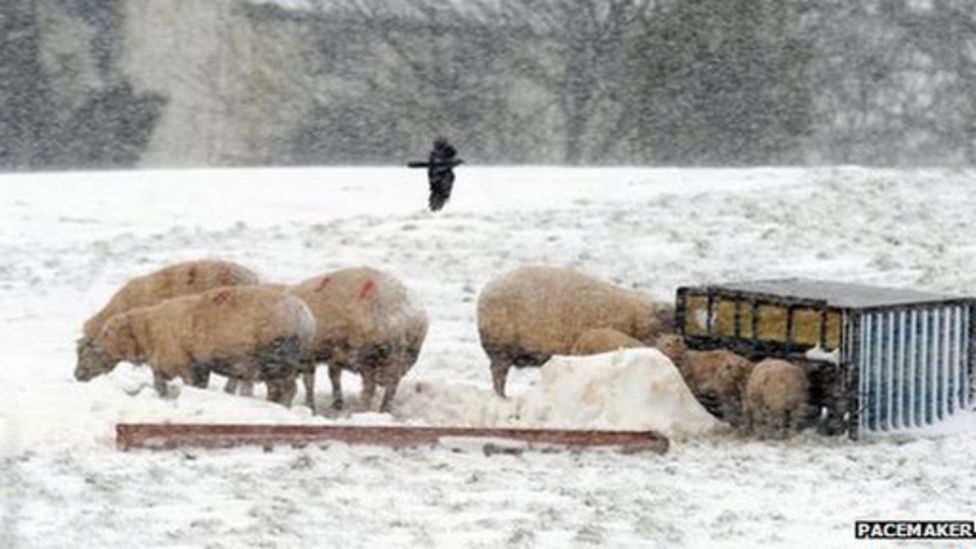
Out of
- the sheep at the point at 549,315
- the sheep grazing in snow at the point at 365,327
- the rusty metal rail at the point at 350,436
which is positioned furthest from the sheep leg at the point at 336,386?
the rusty metal rail at the point at 350,436

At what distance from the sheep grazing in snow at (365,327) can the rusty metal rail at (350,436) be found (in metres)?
2.40

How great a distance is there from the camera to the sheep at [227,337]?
1614 centimetres

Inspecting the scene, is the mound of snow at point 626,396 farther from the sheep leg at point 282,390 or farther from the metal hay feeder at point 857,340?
the sheep leg at point 282,390

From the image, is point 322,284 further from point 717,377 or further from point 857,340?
point 857,340

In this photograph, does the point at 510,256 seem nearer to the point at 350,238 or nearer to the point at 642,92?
the point at 350,238

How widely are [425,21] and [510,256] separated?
18451 mm

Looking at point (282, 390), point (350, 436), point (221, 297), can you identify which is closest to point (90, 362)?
point (221, 297)

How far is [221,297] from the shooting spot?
1638 centimetres

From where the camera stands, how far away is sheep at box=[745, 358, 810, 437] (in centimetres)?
1584

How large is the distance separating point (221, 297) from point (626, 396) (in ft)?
10.2

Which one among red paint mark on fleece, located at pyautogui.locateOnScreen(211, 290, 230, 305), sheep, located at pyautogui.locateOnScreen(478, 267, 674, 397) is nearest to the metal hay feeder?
sheep, located at pyautogui.locateOnScreen(478, 267, 674, 397)

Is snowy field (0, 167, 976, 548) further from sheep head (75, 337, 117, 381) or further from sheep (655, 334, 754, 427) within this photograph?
sheep (655, 334, 754, 427)

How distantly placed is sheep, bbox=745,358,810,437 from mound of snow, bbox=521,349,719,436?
0.40m

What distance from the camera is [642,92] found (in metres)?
44.6
